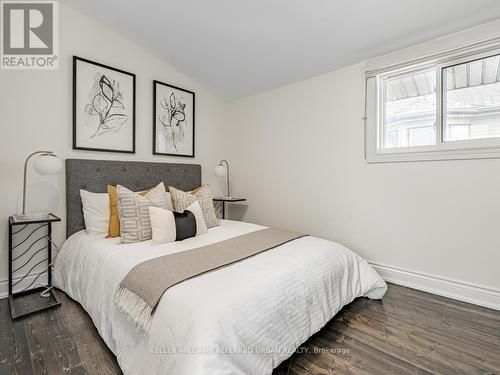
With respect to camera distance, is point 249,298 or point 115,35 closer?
point 249,298

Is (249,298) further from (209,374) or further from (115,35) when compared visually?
(115,35)

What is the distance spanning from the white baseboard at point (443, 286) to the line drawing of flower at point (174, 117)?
9.15ft

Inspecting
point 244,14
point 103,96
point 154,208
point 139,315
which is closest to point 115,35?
point 103,96

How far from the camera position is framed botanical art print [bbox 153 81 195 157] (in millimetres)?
3154

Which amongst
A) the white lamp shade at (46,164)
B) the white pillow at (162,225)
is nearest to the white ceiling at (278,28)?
the white lamp shade at (46,164)

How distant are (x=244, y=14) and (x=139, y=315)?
8.25ft

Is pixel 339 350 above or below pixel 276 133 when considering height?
below

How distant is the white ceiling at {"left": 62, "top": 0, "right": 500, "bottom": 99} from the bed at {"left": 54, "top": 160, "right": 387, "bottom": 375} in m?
1.62

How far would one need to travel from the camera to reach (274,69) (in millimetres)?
3020

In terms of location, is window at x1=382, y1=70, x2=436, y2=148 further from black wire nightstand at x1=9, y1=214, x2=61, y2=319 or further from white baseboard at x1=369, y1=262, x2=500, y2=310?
black wire nightstand at x1=9, y1=214, x2=61, y2=319

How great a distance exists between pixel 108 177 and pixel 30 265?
1045 millimetres

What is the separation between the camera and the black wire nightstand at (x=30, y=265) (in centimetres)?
213

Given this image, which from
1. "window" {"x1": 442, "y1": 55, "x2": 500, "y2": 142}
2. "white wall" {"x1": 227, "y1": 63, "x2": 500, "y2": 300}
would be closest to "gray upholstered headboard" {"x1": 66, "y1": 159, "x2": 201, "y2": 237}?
"white wall" {"x1": 227, "y1": 63, "x2": 500, "y2": 300}

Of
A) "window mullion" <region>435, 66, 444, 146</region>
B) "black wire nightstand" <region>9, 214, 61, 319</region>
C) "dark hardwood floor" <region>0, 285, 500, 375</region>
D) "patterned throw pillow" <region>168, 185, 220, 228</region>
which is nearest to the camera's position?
"dark hardwood floor" <region>0, 285, 500, 375</region>
